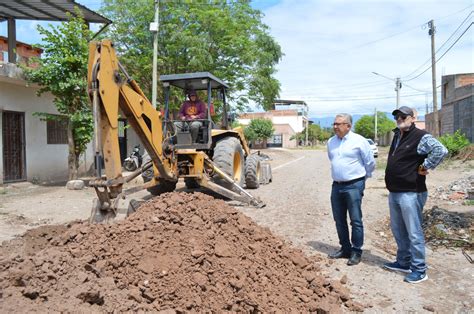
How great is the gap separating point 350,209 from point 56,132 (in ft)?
36.8

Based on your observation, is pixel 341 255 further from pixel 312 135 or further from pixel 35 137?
pixel 312 135

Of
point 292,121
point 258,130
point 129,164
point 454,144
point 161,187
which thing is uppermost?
point 292,121

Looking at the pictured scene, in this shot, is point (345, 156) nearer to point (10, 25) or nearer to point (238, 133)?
point (238, 133)

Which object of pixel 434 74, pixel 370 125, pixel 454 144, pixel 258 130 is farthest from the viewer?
pixel 370 125

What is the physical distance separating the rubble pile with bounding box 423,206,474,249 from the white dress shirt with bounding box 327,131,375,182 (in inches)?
74.4

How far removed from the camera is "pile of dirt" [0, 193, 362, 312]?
9.97ft

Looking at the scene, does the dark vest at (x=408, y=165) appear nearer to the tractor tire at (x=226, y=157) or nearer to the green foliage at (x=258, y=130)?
the tractor tire at (x=226, y=157)

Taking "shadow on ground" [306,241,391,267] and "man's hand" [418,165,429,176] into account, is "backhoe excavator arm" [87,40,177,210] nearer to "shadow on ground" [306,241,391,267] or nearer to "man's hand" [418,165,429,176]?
"shadow on ground" [306,241,391,267]

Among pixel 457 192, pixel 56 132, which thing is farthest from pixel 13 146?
pixel 457 192

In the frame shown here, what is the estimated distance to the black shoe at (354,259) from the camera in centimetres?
453

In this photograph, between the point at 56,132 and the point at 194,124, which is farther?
the point at 56,132

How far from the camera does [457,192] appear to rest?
31.8 ft

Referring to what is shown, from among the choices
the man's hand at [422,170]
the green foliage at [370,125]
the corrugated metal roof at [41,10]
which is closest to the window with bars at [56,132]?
the corrugated metal roof at [41,10]

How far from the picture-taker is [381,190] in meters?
10.9
